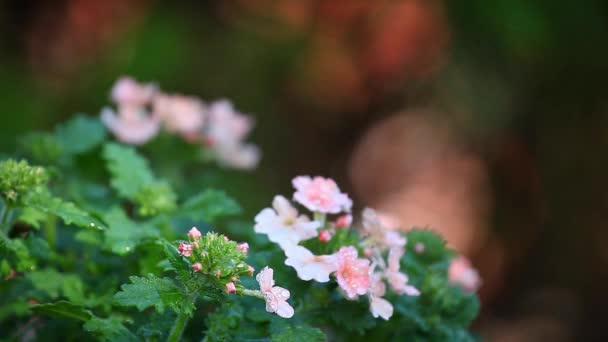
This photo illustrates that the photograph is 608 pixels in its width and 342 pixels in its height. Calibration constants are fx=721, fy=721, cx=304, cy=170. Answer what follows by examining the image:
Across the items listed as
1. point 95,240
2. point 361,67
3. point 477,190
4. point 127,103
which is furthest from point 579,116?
point 95,240

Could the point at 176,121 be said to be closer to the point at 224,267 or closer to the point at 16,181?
the point at 16,181

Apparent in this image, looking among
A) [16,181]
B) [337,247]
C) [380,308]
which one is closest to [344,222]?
[337,247]

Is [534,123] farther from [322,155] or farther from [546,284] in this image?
[322,155]

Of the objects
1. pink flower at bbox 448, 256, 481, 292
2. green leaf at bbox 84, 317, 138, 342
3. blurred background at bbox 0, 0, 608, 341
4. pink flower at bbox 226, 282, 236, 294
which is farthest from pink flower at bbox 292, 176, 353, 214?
blurred background at bbox 0, 0, 608, 341

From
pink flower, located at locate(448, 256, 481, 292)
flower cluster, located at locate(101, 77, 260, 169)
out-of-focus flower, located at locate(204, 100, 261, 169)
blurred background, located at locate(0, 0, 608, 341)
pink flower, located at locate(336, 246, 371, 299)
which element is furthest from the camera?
blurred background, located at locate(0, 0, 608, 341)

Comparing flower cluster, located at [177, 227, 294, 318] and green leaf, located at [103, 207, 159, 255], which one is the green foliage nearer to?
green leaf, located at [103, 207, 159, 255]

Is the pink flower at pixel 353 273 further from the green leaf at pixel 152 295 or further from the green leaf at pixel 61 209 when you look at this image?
the green leaf at pixel 61 209

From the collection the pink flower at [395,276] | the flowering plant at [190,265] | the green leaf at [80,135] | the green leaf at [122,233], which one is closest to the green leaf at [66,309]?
the flowering plant at [190,265]

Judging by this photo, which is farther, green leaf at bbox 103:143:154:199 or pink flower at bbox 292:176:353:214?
green leaf at bbox 103:143:154:199
